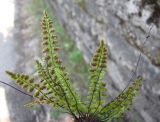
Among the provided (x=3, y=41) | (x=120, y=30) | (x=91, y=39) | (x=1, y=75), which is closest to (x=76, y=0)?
(x=91, y=39)

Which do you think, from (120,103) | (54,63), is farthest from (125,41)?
(54,63)

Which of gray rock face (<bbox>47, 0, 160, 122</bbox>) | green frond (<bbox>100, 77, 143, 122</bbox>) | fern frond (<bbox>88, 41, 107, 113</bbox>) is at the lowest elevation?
green frond (<bbox>100, 77, 143, 122</bbox>)

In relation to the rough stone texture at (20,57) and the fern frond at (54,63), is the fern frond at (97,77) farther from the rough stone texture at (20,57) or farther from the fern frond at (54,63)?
the rough stone texture at (20,57)

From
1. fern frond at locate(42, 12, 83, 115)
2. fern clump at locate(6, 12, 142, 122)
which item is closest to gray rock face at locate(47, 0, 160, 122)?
fern clump at locate(6, 12, 142, 122)

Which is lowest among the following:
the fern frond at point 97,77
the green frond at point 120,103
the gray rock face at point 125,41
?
the green frond at point 120,103

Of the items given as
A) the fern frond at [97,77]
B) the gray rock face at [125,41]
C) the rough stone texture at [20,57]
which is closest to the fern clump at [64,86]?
the fern frond at [97,77]

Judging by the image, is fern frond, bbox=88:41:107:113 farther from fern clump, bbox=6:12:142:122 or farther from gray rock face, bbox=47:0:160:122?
gray rock face, bbox=47:0:160:122
